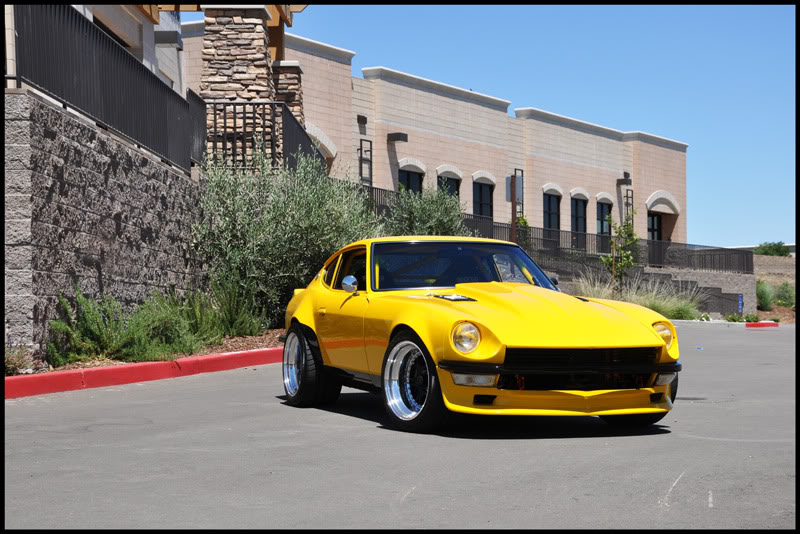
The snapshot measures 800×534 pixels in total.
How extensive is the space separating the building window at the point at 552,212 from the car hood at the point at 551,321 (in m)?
42.4

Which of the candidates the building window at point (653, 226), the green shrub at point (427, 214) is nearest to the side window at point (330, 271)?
the green shrub at point (427, 214)

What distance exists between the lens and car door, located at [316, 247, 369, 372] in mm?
8531

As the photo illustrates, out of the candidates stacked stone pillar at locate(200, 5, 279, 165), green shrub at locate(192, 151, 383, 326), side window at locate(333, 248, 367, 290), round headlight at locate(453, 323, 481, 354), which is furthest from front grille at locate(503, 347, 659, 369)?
stacked stone pillar at locate(200, 5, 279, 165)

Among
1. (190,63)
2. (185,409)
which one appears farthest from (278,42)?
(185,409)

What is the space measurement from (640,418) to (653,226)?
5267 centimetres

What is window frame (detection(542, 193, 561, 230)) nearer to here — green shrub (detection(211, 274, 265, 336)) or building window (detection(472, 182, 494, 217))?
building window (detection(472, 182, 494, 217))

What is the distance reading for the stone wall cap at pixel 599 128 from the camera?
4956cm

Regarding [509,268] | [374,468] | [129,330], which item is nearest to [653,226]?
[129,330]

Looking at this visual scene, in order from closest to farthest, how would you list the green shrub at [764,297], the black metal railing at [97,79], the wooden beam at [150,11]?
the black metal railing at [97,79]
the wooden beam at [150,11]
the green shrub at [764,297]

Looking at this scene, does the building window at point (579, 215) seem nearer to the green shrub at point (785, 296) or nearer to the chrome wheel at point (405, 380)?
the green shrub at point (785, 296)

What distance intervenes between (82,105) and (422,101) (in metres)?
30.5

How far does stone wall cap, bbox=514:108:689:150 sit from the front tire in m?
42.6

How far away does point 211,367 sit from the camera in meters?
13.2

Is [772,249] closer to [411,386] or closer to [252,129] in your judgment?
[252,129]
